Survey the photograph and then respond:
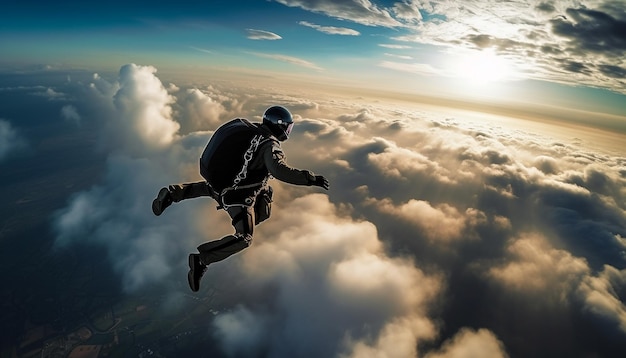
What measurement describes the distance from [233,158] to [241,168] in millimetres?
161

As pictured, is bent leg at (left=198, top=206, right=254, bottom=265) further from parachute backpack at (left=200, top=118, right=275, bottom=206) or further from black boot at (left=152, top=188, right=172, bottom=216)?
black boot at (left=152, top=188, right=172, bottom=216)

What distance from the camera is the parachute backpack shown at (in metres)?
3.57

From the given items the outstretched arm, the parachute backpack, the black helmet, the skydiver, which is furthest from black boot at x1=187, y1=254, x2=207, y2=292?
the black helmet

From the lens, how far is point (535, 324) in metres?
135

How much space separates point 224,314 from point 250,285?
2467 cm

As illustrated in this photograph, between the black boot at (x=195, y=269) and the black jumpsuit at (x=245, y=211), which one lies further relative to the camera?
the black boot at (x=195, y=269)

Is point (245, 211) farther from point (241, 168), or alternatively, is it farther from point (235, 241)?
point (241, 168)

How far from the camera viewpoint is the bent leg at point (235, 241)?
3914 mm

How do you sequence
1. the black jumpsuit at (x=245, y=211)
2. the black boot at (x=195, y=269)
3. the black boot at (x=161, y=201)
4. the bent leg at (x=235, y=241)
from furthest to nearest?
the black boot at (x=161, y=201) < the black boot at (x=195, y=269) < the bent leg at (x=235, y=241) < the black jumpsuit at (x=245, y=211)

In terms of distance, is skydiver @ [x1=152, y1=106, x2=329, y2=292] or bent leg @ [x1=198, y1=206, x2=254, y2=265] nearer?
skydiver @ [x1=152, y1=106, x2=329, y2=292]

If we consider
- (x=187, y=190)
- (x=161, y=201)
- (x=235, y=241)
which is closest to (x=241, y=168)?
(x=235, y=241)

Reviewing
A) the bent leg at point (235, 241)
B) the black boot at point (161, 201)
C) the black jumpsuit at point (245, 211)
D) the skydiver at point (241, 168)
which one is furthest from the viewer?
the black boot at point (161, 201)

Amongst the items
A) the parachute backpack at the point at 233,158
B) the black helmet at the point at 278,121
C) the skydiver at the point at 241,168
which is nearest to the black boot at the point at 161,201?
the skydiver at the point at 241,168

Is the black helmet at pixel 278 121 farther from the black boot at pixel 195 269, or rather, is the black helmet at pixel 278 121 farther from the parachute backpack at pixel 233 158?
the black boot at pixel 195 269
